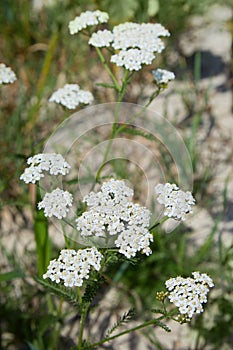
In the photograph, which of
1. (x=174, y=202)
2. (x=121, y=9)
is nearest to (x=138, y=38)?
(x=174, y=202)

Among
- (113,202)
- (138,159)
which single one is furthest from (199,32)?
(113,202)

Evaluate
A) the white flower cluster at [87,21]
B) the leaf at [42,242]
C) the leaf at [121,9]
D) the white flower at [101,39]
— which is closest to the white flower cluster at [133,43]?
the white flower at [101,39]

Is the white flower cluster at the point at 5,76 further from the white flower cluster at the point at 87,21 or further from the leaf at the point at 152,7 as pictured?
the leaf at the point at 152,7

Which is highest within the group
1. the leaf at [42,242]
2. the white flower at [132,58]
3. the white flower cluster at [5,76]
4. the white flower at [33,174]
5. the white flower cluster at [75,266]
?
the white flower at [132,58]

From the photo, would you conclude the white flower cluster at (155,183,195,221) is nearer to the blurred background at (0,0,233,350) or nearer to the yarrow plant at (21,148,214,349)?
the yarrow plant at (21,148,214,349)

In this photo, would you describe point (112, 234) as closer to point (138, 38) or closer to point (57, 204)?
point (57, 204)

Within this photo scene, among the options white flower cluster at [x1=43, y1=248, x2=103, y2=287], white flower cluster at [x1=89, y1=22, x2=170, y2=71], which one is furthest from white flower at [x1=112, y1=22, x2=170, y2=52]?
white flower cluster at [x1=43, y1=248, x2=103, y2=287]

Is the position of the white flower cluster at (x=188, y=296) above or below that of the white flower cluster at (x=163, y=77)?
below
